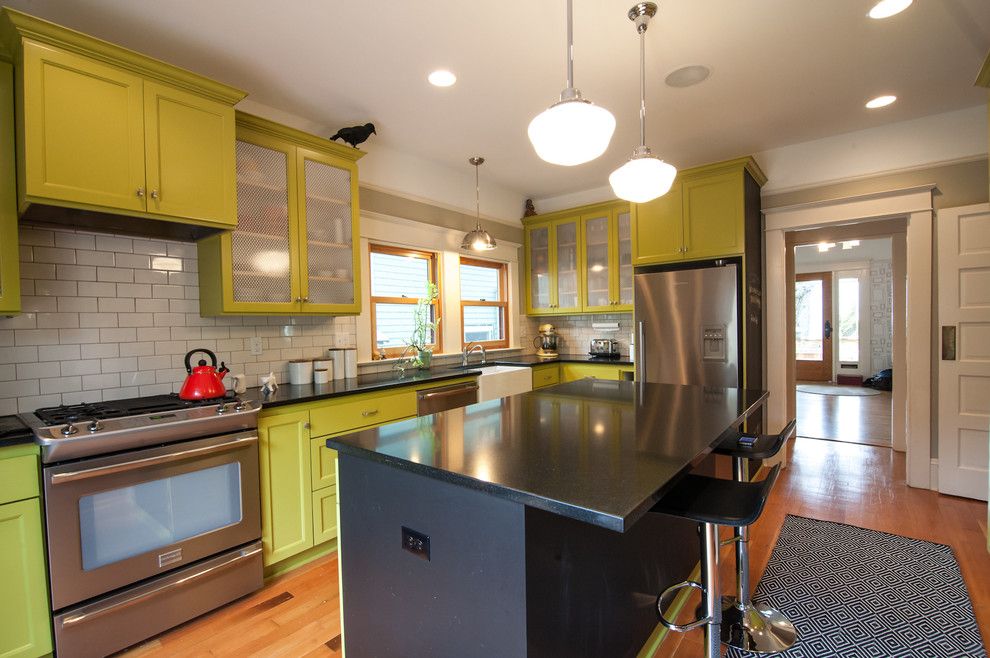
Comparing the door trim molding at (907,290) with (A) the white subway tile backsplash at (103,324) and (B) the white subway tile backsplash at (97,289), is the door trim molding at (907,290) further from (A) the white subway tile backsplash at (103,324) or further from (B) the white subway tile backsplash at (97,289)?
(B) the white subway tile backsplash at (97,289)

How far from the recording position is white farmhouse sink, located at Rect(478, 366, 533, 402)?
11.9 ft

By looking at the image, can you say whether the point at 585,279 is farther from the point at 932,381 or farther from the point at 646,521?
the point at 646,521

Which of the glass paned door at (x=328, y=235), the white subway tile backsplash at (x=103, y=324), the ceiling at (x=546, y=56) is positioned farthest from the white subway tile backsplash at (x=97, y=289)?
the ceiling at (x=546, y=56)

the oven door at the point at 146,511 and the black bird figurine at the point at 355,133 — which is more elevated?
the black bird figurine at the point at 355,133

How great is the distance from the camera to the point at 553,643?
113 cm

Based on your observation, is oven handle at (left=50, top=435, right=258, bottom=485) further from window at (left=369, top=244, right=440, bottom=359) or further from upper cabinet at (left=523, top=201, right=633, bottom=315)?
upper cabinet at (left=523, top=201, right=633, bottom=315)

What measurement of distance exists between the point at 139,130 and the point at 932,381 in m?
4.95

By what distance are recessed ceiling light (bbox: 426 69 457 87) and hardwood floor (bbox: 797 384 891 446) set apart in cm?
483

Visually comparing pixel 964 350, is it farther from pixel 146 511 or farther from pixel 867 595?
pixel 146 511

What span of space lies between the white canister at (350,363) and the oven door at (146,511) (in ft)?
3.37

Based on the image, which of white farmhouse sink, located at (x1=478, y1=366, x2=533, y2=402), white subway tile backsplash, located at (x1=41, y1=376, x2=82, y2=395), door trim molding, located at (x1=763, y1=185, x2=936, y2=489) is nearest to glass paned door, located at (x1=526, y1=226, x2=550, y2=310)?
white farmhouse sink, located at (x1=478, y1=366, x2=533, y2=402)

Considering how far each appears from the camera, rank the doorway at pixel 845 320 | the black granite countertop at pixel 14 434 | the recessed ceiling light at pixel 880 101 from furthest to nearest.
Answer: the doorway at pixel 845 320
the recessed ceiling light at pixel 880 101
the black granite countertop at pixel 14 434

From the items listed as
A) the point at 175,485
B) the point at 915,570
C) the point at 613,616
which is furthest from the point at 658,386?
the point at 175,485

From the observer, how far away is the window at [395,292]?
368 cm
